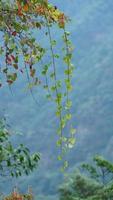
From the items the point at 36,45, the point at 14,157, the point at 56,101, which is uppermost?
the point at 14,157

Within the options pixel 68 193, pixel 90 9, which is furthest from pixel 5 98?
pixel 68 193

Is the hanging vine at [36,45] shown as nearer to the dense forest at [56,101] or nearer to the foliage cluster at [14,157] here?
the dense forest at [56,101]

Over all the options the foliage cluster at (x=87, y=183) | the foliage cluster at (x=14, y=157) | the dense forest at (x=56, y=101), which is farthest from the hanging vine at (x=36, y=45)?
the foliage cluster at (x=87, y=183)

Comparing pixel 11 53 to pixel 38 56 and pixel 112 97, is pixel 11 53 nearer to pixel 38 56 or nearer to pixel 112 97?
pixel 38 56

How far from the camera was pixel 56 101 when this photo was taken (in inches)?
94.2

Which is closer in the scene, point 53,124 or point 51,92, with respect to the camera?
point 51,92

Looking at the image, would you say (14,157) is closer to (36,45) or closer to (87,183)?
(36,45)

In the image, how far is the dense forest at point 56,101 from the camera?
2.34 meters

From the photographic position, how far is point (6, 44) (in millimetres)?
2463

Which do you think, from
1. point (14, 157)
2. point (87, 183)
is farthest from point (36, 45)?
point (87, 183)

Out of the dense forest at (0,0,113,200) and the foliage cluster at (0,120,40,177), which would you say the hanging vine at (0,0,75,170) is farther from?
the foliage cluster at (0,120,40,177)

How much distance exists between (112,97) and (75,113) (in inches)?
354

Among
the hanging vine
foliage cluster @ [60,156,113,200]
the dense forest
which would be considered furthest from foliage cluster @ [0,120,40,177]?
foliage cluster @ [60,156,113,200]

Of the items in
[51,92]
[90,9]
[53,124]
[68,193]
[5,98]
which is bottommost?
[51,92]
